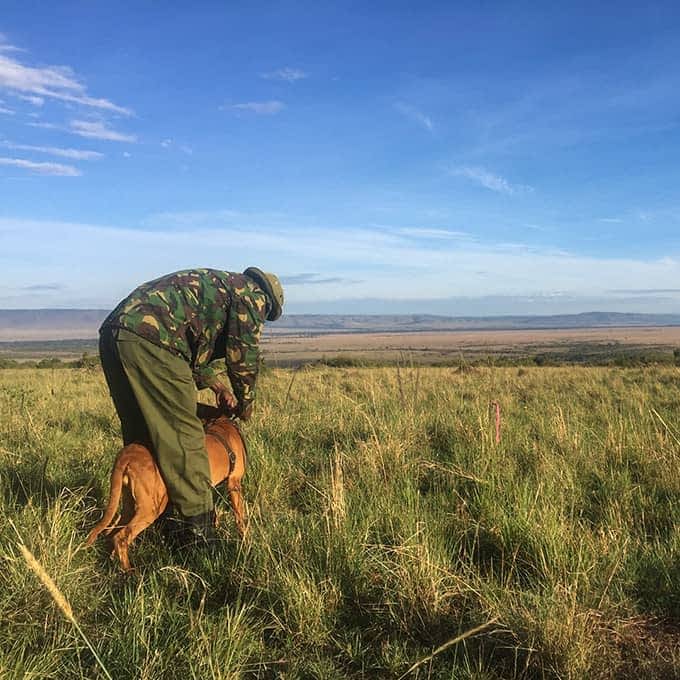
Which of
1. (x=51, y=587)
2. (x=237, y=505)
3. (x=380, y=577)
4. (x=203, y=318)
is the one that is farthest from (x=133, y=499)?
(x=51, y=587)

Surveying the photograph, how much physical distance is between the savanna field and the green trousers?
0.40 meters

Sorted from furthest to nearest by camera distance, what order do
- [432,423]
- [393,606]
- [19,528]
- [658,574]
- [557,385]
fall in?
[557,385], [432,423], [19,528], [658,574], [393,606]

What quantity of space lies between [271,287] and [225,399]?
90 cm

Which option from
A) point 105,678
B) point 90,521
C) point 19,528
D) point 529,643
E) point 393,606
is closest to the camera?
point 105,678

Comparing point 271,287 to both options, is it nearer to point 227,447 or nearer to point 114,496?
point 227,447

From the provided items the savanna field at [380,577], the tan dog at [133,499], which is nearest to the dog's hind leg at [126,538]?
the tan dog at [133,499]

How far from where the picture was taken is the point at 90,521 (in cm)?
388

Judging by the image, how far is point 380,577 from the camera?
9.81ft

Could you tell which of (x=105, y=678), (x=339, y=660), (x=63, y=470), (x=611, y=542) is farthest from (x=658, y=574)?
(x=63, y=470)

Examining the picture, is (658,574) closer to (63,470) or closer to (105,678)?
(105,678)

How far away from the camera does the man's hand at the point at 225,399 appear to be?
4270mm

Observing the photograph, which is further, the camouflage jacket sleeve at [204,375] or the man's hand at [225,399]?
the man's hand at [225,399]

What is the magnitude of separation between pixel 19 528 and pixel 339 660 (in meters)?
2.02

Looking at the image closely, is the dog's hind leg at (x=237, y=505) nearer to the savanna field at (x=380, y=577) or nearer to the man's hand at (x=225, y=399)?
the savanna field at (x=380, y=577)
